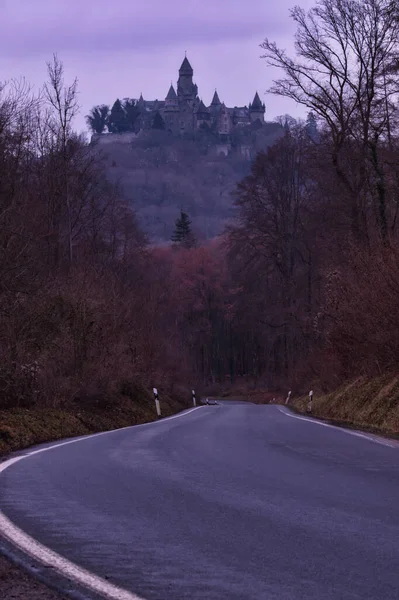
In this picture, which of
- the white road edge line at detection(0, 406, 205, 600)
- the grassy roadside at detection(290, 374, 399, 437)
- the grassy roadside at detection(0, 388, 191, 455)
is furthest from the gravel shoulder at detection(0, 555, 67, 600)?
the grassy roadside at detection(290, 374, 399, 437)

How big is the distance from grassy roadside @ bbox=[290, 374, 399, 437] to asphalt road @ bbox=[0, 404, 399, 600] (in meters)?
6.34

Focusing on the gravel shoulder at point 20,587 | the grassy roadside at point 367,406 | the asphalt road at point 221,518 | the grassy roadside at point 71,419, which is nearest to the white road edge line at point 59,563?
the asphalt road at point 221,518

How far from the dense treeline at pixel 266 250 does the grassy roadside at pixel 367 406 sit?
0.84 metres

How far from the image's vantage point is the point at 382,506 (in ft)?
27.7

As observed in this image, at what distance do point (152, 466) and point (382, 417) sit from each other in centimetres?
1052

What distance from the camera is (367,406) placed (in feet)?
79.4

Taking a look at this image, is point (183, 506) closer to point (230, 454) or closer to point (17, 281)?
point (230, 454)

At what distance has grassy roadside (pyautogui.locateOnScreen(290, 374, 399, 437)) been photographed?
826 inches

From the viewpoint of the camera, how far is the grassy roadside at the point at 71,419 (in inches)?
693

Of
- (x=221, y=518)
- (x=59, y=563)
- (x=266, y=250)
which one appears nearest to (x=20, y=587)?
(x=59, y=563)

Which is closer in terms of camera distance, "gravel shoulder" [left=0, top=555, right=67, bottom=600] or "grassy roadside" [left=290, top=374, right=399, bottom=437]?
"gravel shoulder" [left=0, top=555, right=67, bottom=600]

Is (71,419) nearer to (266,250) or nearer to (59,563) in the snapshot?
(59,563)

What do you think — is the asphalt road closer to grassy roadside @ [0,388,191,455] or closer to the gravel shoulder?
the gravel shoulder

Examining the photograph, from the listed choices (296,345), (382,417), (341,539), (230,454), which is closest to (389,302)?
(382,417)
